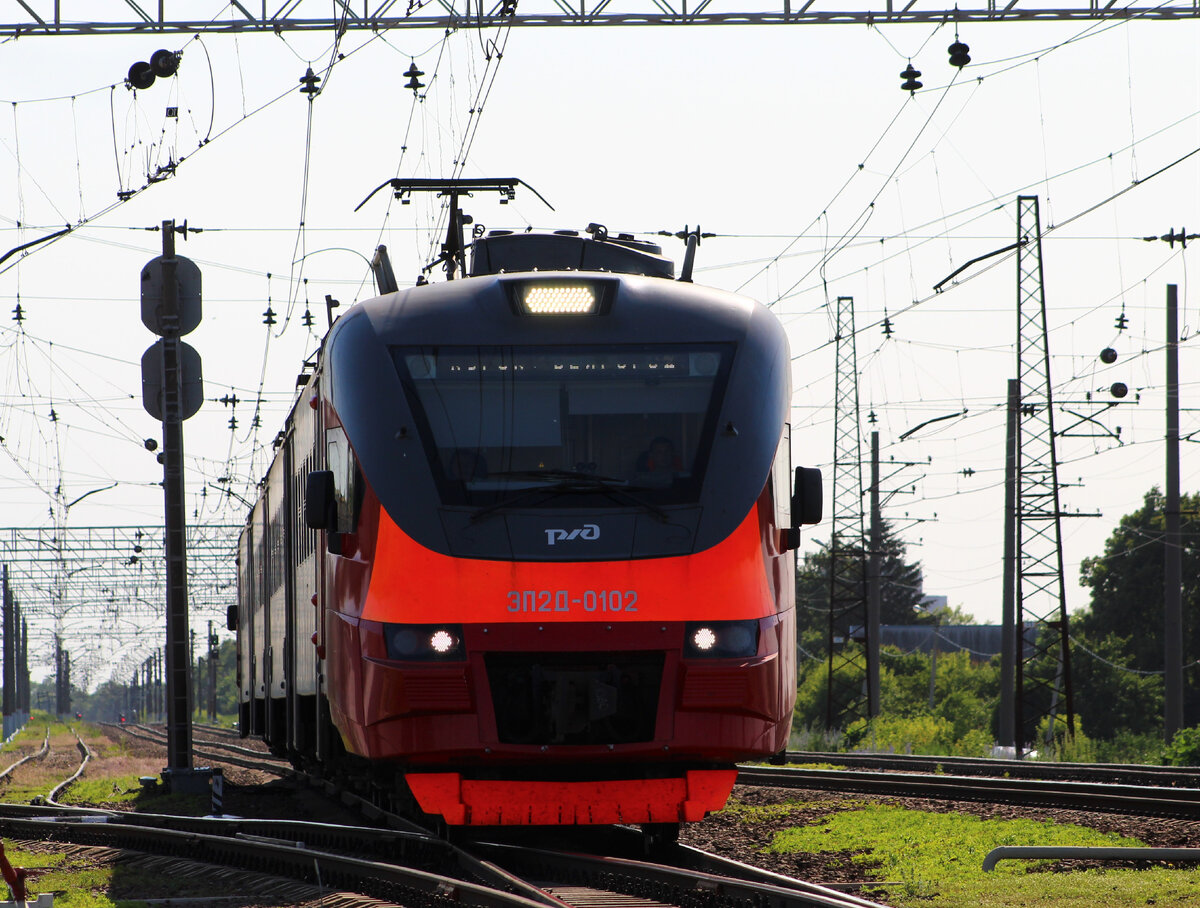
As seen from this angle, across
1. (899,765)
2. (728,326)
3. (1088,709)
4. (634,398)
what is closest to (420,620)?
(634,398)

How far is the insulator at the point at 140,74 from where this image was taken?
17891mm

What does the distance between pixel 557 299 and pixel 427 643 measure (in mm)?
2398

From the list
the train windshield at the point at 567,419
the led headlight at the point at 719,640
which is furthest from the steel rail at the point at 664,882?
the train windshield at the point at 567,419

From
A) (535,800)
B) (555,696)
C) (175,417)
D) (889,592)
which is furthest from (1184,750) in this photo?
(889,592)

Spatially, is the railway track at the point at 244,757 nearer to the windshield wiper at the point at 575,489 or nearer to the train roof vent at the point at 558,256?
the train roof vent at the point at 558,256

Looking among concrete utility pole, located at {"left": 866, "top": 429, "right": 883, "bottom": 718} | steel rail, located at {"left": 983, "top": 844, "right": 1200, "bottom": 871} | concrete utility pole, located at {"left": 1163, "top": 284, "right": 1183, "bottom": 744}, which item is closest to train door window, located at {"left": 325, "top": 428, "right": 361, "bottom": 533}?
steel rail, located at {"left": 983, "top": 844, "right": 1200, "bottom": 871}

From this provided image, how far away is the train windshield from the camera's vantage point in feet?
31.0

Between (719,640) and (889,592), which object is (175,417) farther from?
(889,592)

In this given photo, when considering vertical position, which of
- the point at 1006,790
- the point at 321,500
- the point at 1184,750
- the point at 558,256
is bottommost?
the point at 1184,750

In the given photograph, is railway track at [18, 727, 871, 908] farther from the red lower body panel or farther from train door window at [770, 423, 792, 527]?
train door window at [770, 423, 792, 527]

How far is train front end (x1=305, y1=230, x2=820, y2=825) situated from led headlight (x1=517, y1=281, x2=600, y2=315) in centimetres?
1

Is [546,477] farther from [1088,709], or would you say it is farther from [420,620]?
[1088,709]

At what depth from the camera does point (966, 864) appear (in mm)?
11078

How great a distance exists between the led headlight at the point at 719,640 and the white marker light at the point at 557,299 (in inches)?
86.4
